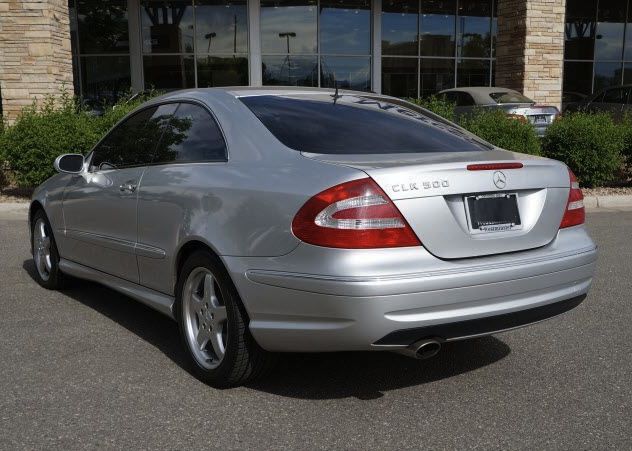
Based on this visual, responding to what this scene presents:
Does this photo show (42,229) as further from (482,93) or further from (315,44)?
(315,44)

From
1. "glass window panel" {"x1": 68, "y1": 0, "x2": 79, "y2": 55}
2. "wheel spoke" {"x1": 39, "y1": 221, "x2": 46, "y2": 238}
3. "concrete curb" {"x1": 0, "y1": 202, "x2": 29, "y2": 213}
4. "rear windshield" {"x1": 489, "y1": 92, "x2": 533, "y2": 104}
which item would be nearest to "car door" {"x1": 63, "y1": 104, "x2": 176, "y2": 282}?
"wheel spoke" {"x1": 39, "y1": 221, "x2": 46, "y2": 238}

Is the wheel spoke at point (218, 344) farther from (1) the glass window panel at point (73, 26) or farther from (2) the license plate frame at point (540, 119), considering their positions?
(1) the glass window panel at point (73, 26)

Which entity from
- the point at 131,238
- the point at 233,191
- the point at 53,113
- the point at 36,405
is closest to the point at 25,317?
the point at 131,238

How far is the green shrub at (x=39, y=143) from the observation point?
34.1 ft

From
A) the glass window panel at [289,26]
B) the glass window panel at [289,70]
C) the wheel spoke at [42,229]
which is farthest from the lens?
the glass window panel at [289,70]

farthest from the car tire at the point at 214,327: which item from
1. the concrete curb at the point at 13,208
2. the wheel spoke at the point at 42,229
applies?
the concrete curb at the point at 13,208

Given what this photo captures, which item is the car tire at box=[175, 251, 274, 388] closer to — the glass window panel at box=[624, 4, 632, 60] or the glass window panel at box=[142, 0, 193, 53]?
the glass window panel at box=[142, 0, 193, 53]

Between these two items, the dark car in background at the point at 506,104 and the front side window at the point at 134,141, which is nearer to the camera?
the front side window at the point at 134,141

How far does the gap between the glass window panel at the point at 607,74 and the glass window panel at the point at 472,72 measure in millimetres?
4440

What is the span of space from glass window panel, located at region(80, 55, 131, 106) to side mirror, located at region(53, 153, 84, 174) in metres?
17.6

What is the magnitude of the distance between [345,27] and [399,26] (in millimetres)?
1936

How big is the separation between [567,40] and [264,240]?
996 inches

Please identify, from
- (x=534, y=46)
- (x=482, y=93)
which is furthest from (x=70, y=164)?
(x=534, y=46)

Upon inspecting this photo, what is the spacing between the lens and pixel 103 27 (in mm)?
21594
